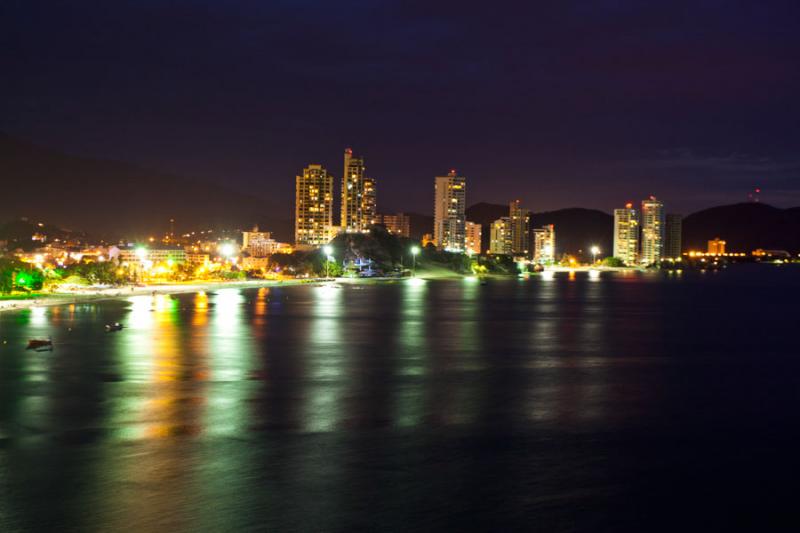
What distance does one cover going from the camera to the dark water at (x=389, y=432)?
40.1 feet

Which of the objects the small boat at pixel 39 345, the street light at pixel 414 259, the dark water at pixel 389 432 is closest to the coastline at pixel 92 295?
the dark water at pixel 389 432

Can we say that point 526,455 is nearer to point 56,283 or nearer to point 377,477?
point 377,477

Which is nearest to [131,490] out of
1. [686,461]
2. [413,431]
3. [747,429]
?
[413,431]

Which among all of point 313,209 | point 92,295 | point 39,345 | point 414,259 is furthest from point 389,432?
point 313,209

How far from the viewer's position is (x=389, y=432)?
17.5 m

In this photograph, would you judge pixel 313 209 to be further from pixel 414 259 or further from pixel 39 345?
pixel 39 345

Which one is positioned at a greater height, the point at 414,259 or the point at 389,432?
the point at 414,259

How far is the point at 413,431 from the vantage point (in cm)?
1750

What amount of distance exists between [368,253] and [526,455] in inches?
4779

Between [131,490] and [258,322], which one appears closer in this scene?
[131,490]

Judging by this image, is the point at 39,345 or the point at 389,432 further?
the point at 39,345

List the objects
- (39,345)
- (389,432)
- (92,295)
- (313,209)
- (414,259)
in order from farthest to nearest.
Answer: (313,209) < (414,259) < (92,295) < (39,345) < (389,432)

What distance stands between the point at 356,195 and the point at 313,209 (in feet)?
38.1

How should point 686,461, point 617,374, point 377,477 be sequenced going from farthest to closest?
point 617,374 → point 686,461 → point 377,477
